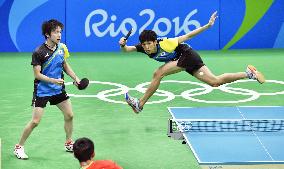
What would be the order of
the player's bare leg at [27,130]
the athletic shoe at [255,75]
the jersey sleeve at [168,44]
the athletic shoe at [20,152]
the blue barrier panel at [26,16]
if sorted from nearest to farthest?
the player's bare leg at [27,130] → the athletic shoe at [20,152] → the jersey sleeve at [168,44] → the athletic shoe at [255,75] → the blue barrier panel at [26,16]

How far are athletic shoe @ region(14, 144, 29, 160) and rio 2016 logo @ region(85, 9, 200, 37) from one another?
A: 9.62m

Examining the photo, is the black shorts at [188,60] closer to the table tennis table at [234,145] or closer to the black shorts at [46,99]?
the table tennis table at [234,145]

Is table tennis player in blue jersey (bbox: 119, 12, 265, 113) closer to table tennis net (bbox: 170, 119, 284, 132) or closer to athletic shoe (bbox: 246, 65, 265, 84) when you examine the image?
athletic shoe (bbox: 246, 65, 265, 84)

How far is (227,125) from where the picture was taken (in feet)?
38.1

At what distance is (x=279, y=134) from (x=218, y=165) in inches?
78.0

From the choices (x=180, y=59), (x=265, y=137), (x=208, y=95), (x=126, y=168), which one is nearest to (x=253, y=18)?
(x=208, y=95)

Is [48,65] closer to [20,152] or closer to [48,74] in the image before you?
[48,74]

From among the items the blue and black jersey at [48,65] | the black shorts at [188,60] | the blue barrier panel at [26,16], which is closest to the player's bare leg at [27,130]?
the blue and black jersey at [48,65]

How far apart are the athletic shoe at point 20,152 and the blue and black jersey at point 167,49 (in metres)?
2.81

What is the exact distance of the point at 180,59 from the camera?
12156mm

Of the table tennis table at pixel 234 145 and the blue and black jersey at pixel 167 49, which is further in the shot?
the blue and black jersey at pixel 167 49

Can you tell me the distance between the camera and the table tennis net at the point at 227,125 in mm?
11172

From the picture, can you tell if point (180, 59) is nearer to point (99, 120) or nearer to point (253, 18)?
point (99, 120)

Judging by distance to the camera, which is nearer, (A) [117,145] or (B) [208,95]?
(A) [117,145]
